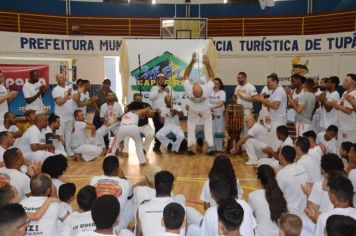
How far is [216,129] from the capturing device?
1127 cm

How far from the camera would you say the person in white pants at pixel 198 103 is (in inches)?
410

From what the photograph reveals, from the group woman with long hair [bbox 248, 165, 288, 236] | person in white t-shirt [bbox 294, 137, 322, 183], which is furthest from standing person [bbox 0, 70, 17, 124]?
woman with long hair [bbox 248, 165, 288, 236]

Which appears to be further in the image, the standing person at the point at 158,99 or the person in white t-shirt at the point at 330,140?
the standing person at the point at 158,99

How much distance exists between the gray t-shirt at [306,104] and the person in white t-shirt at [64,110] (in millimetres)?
5476

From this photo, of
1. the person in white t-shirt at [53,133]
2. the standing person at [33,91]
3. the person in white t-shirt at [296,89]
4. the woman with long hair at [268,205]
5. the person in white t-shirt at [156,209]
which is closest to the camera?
the person in white t-shirt at [156,209]

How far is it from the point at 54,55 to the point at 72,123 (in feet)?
27.9

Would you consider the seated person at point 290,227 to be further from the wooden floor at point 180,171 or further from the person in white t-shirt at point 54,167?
the wooden floor at point 180,171

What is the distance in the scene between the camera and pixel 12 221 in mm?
2979

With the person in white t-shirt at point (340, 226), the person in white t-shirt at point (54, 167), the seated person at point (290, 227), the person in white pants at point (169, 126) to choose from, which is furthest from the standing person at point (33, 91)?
the person in white t-shirt at point (340, 226)

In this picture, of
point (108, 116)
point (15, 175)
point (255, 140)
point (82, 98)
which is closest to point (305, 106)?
point (255, 140)

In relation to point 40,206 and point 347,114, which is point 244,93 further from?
point 40,206

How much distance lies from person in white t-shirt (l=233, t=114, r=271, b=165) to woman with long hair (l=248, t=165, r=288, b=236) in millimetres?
5045

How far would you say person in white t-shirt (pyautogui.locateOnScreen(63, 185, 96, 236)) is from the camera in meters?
3.58

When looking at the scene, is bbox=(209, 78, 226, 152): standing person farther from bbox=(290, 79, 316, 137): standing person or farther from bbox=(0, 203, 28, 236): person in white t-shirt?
bbox=(0, 203, 28, 236): person in white t-shirt
